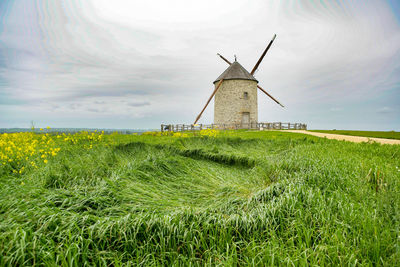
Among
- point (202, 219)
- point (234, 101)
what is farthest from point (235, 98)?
point (202, 219)

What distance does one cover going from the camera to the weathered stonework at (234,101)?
87.5ft

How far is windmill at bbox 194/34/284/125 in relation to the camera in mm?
26719

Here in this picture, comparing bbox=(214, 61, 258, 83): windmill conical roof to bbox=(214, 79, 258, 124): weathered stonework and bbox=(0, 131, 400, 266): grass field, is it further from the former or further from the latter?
bbox=(0, 131, 400, 266): grass field

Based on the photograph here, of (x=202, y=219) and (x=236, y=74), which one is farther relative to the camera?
(x=236, y=74)

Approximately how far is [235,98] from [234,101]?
38cm

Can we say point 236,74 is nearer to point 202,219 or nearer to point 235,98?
point 235,98

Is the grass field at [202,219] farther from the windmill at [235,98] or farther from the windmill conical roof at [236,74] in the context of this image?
the windmill conical roof at [236,74]

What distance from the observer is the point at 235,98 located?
2681 centimetres

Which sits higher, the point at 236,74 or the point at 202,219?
the point at 236,74

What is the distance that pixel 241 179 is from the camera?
5.22 m

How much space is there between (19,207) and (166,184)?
2383 mm

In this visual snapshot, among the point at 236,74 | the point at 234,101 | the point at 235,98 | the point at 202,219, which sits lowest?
the point at 202,219

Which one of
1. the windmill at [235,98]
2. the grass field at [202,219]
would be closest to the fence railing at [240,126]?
the windmill at [235,98]

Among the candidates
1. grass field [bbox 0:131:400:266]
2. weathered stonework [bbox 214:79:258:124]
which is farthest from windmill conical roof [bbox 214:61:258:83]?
grass field [bbox 0:131:400:266]
